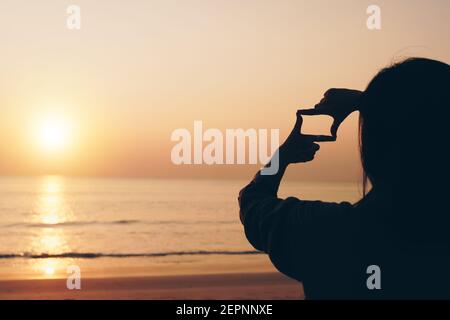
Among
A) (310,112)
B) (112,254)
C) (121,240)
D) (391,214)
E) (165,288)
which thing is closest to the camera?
(391,214)

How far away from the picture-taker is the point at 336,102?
1.34 meters

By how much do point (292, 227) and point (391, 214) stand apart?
0.74 ft

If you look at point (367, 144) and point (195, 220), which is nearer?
point (367, 144)

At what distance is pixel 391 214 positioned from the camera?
49.3 inches

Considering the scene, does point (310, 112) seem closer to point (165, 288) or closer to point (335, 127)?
point (335, 127)

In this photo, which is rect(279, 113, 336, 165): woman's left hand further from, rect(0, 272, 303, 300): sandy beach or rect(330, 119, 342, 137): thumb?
rect(0, 272, 303, 300): sandy beach

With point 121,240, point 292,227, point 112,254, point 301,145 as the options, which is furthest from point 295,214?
point 121,240

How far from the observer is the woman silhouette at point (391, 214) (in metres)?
1.25

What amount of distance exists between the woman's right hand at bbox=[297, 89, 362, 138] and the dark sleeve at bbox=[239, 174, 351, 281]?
0.20 meters

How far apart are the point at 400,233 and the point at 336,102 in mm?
345

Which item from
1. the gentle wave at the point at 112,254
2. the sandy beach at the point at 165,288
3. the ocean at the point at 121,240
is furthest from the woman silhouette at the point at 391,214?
the gentle wave at the point at 112,254
